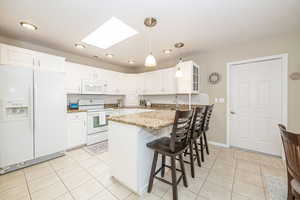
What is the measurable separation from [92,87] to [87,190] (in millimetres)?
2639

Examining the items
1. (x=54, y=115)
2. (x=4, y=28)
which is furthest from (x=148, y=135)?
(x=4, y=28)

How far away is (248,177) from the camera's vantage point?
71.7 inches

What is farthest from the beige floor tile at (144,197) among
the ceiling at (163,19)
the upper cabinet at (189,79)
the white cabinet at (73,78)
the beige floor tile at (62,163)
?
the white cabinet at (73,78)

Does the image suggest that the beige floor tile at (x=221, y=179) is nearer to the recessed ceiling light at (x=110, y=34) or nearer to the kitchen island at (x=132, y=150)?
the kitchen island at (x=132, y=150)

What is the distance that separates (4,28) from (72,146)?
8.52ft

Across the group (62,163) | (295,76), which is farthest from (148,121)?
(295,76)

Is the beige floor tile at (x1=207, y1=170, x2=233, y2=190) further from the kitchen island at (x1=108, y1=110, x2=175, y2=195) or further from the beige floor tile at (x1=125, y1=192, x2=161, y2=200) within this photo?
the kitchen island at (x1=108, y1=110, x2=175, y2=195)

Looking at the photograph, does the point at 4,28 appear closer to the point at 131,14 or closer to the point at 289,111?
the point at 131,14

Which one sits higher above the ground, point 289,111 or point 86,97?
point 86,97

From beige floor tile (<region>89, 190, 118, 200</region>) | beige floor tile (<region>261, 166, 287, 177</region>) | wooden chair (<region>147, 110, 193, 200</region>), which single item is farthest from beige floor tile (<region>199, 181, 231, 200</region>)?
beige floor tile (<region>89, 190, 118, 200</region>)

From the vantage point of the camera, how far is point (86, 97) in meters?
3.69

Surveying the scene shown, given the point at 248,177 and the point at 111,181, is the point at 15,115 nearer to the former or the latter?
the point at 111,181

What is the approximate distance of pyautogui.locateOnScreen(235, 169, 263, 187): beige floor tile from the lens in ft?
5.62

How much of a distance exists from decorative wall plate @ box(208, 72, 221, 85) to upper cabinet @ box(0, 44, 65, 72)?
354cm
